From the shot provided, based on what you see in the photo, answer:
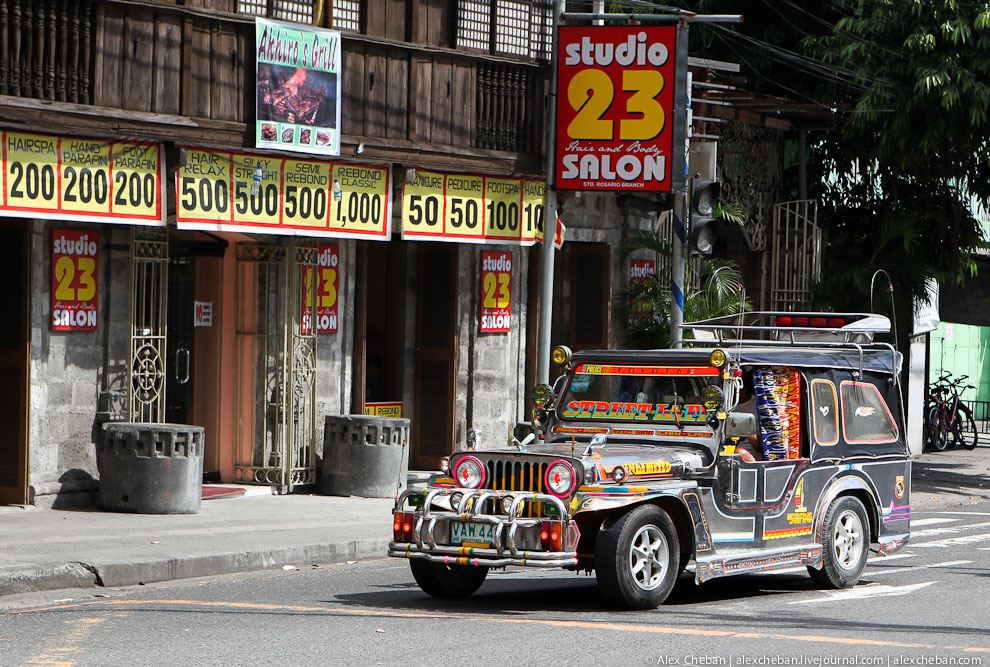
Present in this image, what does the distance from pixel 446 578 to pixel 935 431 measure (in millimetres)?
17966

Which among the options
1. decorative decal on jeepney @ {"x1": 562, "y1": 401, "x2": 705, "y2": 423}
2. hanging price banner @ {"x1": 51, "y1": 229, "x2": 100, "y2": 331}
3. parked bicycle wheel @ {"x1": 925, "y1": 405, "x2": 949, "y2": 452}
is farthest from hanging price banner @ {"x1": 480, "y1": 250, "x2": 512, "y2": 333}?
parked bicycle wheel @ {"x1": 925, "y1": 405, "x2": 949, "y2": 452}

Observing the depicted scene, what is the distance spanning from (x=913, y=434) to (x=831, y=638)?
17473 mm

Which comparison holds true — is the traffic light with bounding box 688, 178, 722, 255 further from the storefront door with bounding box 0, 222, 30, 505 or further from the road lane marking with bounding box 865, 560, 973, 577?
the storefront door with bounding box 0, 222, 30, 505

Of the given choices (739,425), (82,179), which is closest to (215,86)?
(82,179)

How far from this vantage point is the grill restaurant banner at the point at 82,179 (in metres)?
13.6

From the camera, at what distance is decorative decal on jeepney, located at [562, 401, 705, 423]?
1036 cm

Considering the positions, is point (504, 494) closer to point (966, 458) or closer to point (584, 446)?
point (584, 446)

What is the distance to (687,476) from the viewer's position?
9.86 m

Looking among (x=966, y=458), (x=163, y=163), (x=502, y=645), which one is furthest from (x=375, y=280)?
(x=966, y=458)

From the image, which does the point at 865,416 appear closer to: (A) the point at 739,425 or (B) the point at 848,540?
(B) the point at 848,540

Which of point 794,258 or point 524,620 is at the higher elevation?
point 794,258

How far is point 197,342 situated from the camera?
54.2 ft

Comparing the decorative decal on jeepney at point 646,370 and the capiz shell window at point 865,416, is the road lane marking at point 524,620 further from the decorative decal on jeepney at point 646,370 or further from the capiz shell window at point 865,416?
the capiz shell window at point 865,416

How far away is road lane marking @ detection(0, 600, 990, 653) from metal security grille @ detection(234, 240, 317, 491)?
21.3 ft
